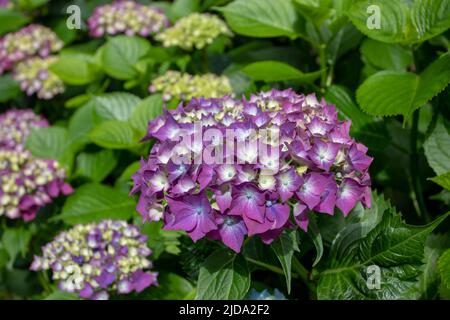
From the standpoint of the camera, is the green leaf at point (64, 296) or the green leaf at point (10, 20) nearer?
the green leaf at point (64, 296)

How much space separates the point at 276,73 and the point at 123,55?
0.69 m

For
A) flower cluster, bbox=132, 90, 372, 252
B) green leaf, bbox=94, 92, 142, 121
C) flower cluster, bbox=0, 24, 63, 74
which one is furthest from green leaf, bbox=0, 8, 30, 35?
flower cluster, bbox=132, 90, 372, 252

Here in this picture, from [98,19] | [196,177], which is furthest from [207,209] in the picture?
[98,19]

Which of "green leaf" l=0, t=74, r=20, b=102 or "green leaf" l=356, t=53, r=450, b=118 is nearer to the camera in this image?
"green leaf" l=356, t=53, r=450, b=118

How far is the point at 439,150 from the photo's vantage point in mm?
1598

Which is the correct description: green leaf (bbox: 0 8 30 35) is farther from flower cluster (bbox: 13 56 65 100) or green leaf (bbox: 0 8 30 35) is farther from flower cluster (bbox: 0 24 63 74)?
flower cluster (bbox: 13 56 65 100)

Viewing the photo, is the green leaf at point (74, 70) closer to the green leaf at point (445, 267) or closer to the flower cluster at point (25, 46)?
the flower cluster at point (25, 46)

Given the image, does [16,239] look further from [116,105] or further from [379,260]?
[379,260]

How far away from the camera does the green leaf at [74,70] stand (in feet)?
7.55

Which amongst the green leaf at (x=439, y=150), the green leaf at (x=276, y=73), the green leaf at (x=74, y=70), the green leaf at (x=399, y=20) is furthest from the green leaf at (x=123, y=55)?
the green leaf at (x=439, y=150)

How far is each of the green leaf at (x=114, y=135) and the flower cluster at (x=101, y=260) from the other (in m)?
0.32

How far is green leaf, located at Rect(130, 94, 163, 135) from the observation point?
1.93 m

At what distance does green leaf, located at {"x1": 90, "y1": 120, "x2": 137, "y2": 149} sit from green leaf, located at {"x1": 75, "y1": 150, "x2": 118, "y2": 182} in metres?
0.16
